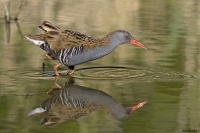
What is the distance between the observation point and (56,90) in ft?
28.1

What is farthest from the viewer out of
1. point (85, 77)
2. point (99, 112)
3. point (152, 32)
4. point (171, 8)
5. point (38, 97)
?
point (171, 8)

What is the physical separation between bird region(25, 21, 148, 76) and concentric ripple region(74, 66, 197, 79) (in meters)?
0.23

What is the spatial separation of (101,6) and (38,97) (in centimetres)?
882

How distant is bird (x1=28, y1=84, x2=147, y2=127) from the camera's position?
7293 mm

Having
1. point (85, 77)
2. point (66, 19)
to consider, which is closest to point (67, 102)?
point (85, 77)

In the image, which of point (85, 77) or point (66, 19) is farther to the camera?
point (66, 19)

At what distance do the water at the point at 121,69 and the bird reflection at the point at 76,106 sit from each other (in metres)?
0.11

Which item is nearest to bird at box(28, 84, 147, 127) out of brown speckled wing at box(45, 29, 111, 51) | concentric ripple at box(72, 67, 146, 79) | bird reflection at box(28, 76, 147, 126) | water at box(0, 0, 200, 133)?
bird reflection at box(28, 76, 147, 126)

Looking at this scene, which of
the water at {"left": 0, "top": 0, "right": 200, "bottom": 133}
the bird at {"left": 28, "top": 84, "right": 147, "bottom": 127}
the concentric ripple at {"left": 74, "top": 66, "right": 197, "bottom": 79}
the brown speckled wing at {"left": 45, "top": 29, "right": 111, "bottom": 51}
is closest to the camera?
the water at {"left": 0, "top": 0, "right": 200, "bottom": 133}

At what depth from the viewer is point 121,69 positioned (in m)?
9.98

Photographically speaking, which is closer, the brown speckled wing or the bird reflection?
the bird reflection

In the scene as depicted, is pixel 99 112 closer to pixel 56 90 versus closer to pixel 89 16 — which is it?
pixel 56 90

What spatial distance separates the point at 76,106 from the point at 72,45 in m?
1.98

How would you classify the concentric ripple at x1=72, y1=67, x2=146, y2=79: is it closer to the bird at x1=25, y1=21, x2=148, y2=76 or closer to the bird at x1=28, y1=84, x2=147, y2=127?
the bird at x1=25, y1=21, x2=148, y2=76
